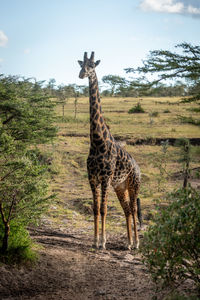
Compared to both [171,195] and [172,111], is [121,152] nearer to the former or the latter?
[171,195]

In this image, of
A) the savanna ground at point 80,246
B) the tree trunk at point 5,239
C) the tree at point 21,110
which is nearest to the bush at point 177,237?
the savanna ground at point 80,246

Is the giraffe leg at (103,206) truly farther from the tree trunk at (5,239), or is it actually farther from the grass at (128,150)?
the tree trunk at (5,239)

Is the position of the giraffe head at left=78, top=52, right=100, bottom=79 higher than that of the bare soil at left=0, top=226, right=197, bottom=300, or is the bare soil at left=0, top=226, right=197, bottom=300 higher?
the giraffe head at left=78, top=52, right=100, bottom=79

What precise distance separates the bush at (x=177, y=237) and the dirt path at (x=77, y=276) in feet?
5.18

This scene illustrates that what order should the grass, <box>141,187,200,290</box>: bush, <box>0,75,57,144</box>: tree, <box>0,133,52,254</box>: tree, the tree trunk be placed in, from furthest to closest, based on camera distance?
the grass, <box>0,75,57,144</box>: tree, <box>0,133,52,254</box>: tree, the tree trunk, <box>141,187,200,290</box>: bush

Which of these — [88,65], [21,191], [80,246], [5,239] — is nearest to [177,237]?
[5,239]

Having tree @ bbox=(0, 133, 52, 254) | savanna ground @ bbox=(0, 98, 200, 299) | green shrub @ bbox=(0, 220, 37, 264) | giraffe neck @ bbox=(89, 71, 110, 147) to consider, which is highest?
giraffe neck @ bbox=(89, 71, 110, 147)

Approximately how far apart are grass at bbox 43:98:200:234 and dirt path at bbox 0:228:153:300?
157cm

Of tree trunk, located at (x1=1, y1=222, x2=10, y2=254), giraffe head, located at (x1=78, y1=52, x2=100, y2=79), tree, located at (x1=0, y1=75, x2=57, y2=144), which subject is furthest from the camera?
tree, located at (x1=0, y1=75, x2=57, y2=144)

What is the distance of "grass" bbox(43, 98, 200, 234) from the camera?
1294 centimetres

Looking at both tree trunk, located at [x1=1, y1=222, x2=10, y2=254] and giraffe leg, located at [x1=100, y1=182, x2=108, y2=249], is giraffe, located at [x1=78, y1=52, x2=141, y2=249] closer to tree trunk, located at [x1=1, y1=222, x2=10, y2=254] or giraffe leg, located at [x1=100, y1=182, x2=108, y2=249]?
giraffe leg, located at [x1=100, y1=182, x2=108, y2=249]

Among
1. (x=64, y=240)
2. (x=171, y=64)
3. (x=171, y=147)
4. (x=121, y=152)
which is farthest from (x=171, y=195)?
(x=171, y=147)

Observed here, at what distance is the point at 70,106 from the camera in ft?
171

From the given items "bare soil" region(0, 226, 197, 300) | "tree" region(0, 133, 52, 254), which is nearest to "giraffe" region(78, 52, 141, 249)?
"bare soil" region(0, 226, 197, 300)
